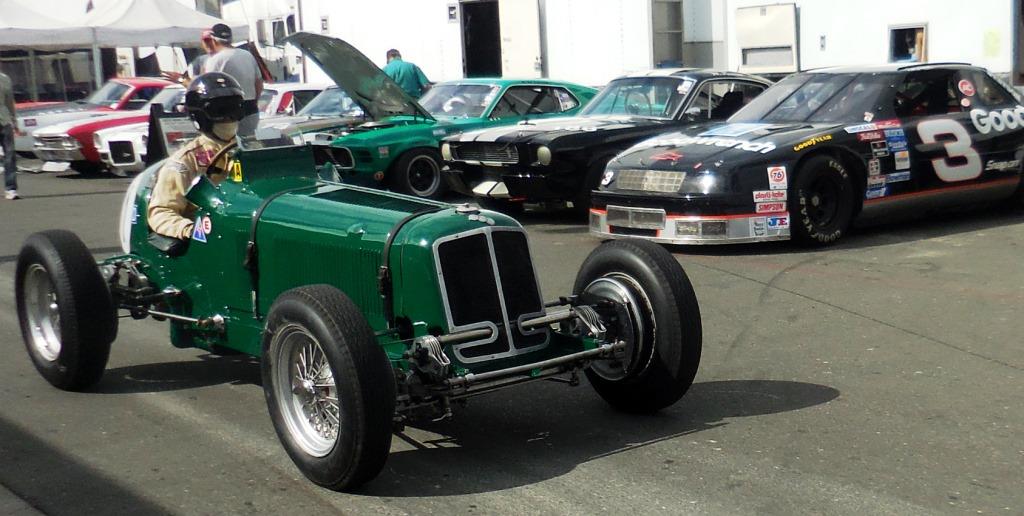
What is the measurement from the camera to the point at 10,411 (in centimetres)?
570

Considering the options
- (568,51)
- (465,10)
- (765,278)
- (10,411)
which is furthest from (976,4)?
(10,411)

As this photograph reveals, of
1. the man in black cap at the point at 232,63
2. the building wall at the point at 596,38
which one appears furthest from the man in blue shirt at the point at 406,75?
the man in black cap at the point at 232,63

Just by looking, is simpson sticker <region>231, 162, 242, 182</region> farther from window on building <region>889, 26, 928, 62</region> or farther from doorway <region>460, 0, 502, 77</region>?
doorway <region>460, 0, 502, 77</region>

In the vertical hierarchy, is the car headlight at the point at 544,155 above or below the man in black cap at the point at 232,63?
below

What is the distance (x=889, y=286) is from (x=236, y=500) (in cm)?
508

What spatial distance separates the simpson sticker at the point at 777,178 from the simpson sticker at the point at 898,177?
1.08 meters

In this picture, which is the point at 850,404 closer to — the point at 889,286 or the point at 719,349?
the point at 719,349

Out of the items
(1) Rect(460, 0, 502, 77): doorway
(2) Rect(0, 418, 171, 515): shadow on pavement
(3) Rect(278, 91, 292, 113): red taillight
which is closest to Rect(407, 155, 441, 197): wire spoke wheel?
(3) Rect(278, 91, 292, 113): red taillight

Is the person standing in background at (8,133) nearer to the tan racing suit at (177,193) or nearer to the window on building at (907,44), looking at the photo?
the tan racing suit at (177,193)

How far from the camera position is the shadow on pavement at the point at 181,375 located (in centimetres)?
612

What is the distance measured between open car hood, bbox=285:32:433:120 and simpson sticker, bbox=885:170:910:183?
5339 millimetres

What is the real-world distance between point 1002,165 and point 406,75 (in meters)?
8.58

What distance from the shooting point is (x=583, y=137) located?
35.7ft

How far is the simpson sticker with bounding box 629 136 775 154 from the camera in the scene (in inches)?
366
